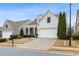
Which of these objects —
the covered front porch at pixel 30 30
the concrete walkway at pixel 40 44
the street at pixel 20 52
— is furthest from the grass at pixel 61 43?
the covered front porch at pixel 30 30

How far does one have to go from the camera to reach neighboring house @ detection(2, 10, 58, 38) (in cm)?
1395

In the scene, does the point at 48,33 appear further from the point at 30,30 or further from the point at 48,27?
the point at 30,30

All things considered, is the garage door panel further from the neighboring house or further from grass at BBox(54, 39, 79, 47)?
grass at BBox(54, 39, 79, 47)

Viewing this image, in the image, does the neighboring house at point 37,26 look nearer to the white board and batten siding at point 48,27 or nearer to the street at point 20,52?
the white board and batten siding at point 48,27

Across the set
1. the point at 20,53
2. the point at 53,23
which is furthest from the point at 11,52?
the point at 53,23

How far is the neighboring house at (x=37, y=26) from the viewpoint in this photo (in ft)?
45.8

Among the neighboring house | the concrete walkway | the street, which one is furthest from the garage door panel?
the street

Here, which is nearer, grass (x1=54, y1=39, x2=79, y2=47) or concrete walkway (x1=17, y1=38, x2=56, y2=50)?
grass (x1=54, y1=39, x2=79, y2=47)

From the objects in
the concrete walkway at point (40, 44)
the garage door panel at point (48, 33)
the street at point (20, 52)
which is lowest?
the street at point (20, 52)

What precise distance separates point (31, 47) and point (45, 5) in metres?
0.99

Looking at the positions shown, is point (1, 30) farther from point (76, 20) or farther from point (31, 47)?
point (76, 20)

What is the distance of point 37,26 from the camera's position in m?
14.0

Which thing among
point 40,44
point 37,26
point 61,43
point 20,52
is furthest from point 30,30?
point 61,43

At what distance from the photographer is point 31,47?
14.1 meters
